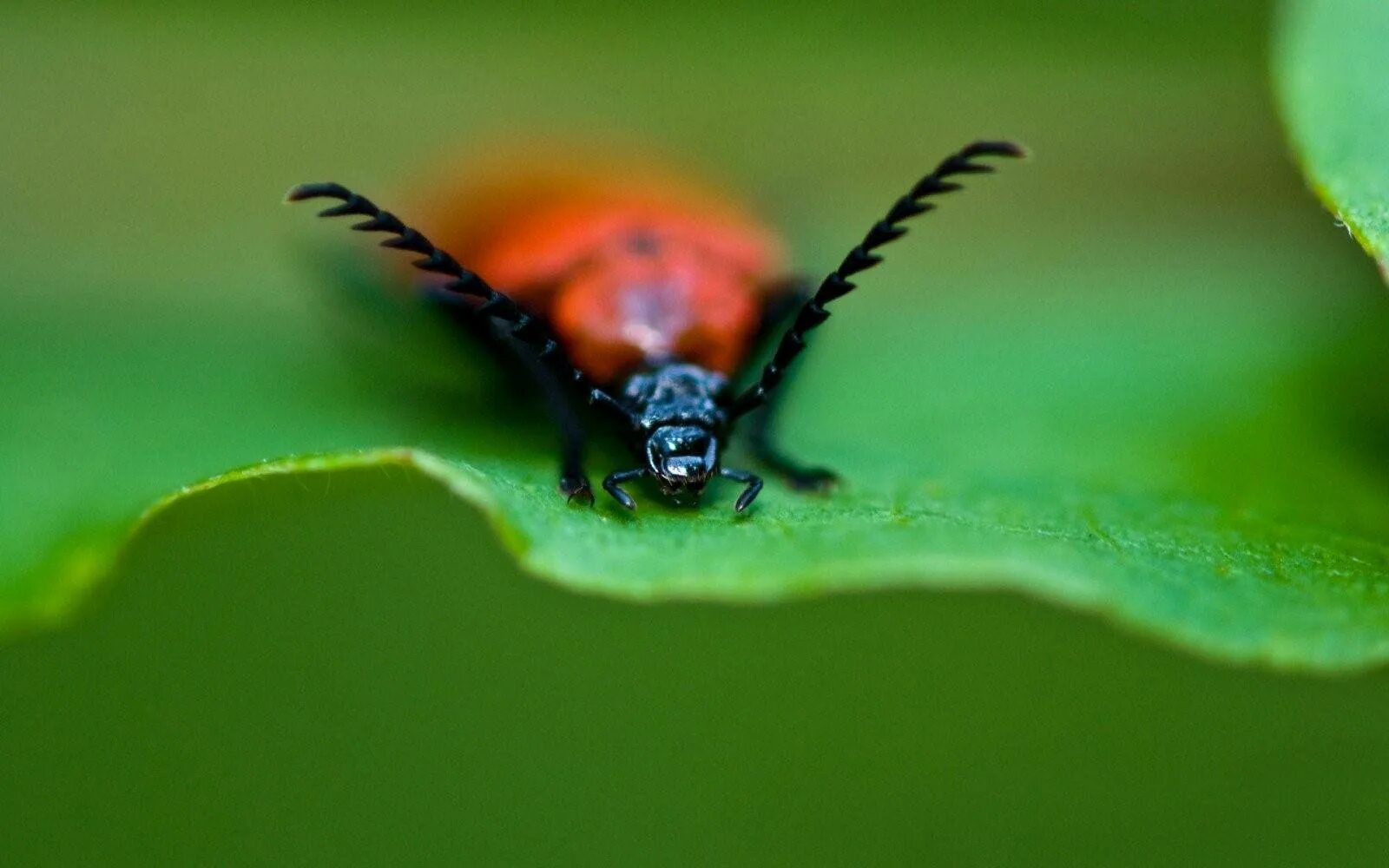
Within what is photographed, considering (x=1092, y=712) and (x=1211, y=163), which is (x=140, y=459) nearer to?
(x=1092, y=712)

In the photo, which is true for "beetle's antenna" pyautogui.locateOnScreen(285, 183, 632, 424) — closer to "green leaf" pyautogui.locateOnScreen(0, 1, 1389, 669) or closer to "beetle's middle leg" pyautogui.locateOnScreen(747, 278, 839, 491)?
"green leaf" pyautogui.locateOnScreen(0, 1, 1389, 669)

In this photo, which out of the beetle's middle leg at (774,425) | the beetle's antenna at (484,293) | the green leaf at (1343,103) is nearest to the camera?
the green leaf at (1343,103)

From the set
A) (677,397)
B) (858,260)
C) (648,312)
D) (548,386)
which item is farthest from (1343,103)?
(548,386)

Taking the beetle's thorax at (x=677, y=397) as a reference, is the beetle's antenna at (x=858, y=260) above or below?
above

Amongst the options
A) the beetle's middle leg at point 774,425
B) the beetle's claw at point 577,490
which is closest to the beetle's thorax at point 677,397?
the beetle's middle leg at point 774,425

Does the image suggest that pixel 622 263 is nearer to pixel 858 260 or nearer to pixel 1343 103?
pixel 858 260

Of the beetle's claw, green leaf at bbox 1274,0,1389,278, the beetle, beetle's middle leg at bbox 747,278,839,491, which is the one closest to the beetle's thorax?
the beetle

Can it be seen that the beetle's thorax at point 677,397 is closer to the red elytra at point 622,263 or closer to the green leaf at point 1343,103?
the red elytra at point 622,263
